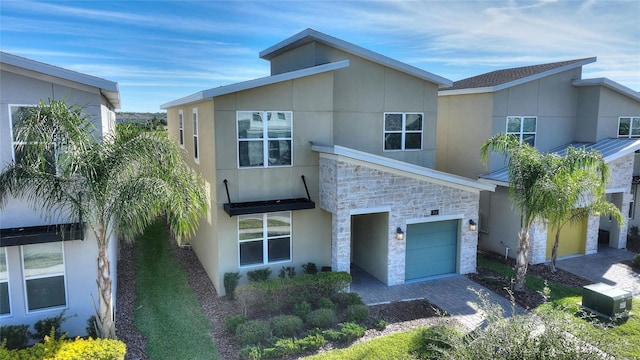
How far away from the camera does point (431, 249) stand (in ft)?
46.1

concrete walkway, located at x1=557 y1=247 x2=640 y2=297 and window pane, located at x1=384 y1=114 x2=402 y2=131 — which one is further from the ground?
window pane, located at x1=384 y1=114 x2=402 y2=131

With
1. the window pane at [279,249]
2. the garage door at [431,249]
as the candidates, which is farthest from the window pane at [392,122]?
the window pane at [279,249]

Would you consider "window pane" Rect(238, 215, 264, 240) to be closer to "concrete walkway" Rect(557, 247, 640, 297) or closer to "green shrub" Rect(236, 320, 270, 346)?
"green shrub" Rect(236, 320, 270, 346)

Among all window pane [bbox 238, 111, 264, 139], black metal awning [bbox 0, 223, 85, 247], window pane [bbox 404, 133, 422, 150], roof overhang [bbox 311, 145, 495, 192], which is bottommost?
black metal awning [bbox 0, 223, 85, 247]

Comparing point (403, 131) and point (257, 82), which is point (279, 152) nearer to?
point (257, 82)

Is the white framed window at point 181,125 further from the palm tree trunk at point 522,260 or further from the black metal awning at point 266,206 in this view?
the palm tree trunk at point 522,260

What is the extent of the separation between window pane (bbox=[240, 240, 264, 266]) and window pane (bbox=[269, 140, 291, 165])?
2635 mm

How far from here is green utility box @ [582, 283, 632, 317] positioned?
10.8m

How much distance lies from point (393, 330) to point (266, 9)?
11.7 meters

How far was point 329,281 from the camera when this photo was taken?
1173cm

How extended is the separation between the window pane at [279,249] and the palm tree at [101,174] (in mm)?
4422

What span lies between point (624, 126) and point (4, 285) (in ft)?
80.6

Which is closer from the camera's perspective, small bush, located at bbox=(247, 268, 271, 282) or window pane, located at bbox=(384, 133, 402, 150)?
small bush, located at bbox=(247, 268, 271, 282)

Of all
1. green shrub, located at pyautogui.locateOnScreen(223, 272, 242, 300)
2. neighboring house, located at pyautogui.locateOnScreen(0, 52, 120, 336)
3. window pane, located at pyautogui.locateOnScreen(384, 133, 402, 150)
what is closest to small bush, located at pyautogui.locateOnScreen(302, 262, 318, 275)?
green shrub, located at pyautogui.locateOnScreen(223, 272, 242, 300)
